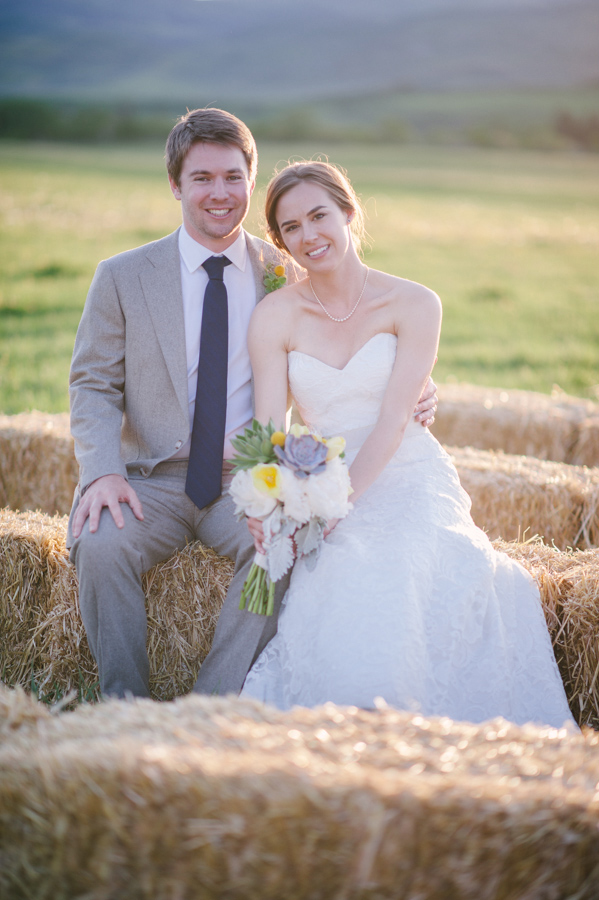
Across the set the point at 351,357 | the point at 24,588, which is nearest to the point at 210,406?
the point at 351,357

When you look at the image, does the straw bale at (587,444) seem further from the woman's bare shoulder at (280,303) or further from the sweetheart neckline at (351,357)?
the woman's bare shoulder at (280,303)

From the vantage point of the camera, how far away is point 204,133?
378 cm

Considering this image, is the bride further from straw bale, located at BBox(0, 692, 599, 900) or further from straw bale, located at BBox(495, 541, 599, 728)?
straw bale, located at BBox(0, 692, 599, 900)

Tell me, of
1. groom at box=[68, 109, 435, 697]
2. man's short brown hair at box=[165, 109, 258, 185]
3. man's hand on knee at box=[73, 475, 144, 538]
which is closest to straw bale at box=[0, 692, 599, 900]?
man's hand on knee at box=[73, 475, 144, 538]

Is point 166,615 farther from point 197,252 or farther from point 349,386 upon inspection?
point 197,252

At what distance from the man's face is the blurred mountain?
264 ft

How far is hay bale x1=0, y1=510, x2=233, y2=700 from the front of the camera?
363 cm

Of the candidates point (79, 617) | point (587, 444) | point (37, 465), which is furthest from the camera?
point (587, 444)

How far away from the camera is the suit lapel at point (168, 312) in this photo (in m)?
3.79

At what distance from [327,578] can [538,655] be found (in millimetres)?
996

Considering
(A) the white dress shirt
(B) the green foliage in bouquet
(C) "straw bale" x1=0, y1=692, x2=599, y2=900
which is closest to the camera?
(C) "straw bale" x1=0, y1=692, x2=599, y2=900

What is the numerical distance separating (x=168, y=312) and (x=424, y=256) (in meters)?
15.5

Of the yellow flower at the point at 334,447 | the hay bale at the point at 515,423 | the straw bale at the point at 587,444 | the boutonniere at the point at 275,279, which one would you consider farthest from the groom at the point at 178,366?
the straw bale at the point at 587,444

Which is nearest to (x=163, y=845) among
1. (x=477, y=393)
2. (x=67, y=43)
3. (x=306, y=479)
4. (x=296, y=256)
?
(x=306, y=479)
